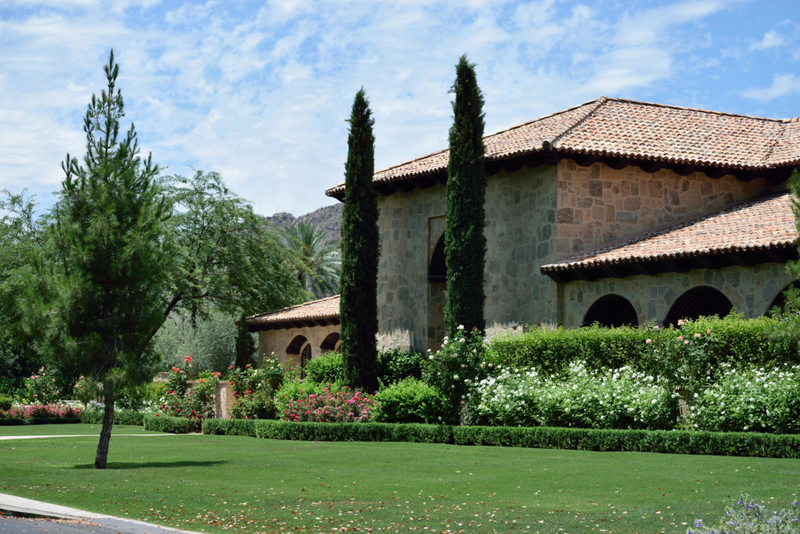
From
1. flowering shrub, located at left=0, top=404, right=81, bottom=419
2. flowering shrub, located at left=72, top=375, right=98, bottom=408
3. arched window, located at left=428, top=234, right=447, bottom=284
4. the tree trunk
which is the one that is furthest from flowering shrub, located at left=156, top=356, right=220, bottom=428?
the tree trunk

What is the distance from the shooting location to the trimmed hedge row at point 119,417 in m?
29.2

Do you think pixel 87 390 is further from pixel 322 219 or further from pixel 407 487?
pixel 322 219

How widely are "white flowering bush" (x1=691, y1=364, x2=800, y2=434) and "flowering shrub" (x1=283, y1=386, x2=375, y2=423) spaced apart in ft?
28.6

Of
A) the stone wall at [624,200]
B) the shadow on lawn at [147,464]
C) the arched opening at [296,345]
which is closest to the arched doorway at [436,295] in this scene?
the stone wall at [624,200]

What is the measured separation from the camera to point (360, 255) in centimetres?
2416

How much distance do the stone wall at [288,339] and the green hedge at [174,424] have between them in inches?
336

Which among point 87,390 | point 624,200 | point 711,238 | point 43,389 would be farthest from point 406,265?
point 43,389

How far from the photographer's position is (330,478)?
1183 centimetres

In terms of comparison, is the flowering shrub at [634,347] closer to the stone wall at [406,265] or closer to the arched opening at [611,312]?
the arched opening at [611,312]

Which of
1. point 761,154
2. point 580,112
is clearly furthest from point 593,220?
point 761,154

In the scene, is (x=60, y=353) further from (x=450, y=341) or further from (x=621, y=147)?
(x=621, y=147)

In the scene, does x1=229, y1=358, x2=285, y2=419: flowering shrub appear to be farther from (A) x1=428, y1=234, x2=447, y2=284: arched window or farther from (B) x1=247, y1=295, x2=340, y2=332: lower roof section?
(B) x1=247, y1=295, x2=340, y2=332: lower roof section

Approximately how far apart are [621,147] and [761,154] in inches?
204

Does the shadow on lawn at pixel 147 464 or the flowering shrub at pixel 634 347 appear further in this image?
the flowering shrub at pixel 634 347
